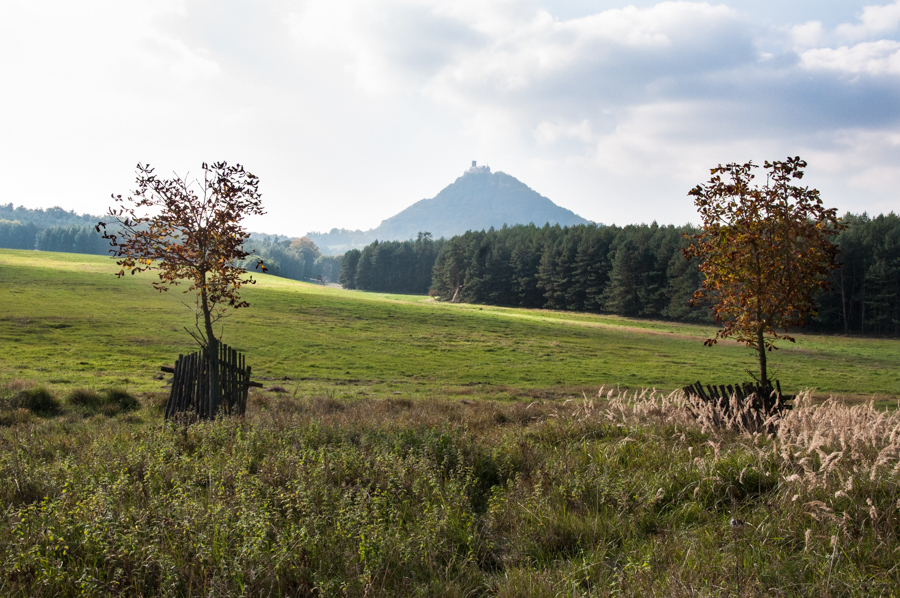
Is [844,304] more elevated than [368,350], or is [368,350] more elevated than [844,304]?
[844,304]

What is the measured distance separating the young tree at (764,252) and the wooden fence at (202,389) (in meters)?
10.5

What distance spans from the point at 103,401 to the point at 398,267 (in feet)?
459

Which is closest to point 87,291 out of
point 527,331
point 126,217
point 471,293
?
point 527,331

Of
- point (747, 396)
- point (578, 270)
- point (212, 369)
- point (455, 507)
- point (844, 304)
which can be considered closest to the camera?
point (455, 507)

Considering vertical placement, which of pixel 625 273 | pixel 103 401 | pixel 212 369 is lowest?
pixel 103 401

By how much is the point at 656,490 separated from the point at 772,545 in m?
1.34

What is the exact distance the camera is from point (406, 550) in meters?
4.25

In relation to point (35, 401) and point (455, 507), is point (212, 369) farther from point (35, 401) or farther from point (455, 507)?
point (455, 507)

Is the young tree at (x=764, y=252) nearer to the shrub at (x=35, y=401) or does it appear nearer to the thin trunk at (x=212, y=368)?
the thin trunk at (x=212, y=368)

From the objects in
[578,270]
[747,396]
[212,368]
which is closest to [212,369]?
[212,368]

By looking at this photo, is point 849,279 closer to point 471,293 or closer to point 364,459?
point 471,293

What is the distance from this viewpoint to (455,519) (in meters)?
4.91

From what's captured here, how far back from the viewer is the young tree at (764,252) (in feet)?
34.4

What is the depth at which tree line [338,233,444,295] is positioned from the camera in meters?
151
